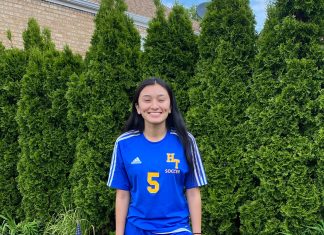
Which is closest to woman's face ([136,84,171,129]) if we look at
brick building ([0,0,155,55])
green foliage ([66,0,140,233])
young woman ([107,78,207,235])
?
young woman ([107,78,207,235])

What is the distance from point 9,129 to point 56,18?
6741 millimetres

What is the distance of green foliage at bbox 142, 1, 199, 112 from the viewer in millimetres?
4328

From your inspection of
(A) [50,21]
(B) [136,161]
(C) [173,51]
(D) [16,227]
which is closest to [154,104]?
(B) [136,161]

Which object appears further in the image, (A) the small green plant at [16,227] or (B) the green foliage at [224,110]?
(A) the small green plant at [16,227]

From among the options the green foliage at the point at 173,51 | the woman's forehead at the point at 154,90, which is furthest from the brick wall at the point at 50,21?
the woman's forehead at the point at 154,90

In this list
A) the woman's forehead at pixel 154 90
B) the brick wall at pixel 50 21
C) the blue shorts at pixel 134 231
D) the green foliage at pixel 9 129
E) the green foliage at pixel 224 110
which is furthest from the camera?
the brick wall at pixel 50 21

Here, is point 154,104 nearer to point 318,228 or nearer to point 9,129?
point 318,228

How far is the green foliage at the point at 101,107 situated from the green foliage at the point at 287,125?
1530 mm

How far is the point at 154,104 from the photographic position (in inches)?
95.0

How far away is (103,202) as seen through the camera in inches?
172

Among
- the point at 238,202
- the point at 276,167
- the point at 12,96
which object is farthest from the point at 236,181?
the point at 12,96

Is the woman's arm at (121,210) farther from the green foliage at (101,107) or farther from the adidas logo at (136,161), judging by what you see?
the green foliage at (101,107)

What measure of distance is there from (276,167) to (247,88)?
894mm

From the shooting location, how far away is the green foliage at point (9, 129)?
17.7 feet
